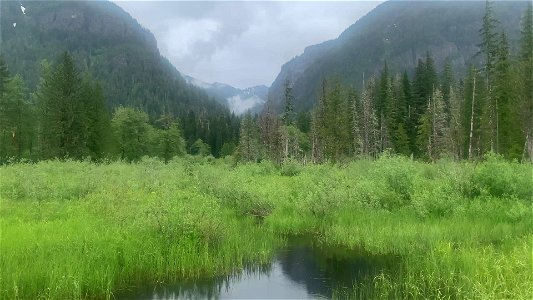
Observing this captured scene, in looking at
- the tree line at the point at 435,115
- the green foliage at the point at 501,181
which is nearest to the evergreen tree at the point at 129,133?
the tree line at the point at 435,115

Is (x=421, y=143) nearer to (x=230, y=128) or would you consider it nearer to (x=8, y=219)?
(x=8, y=219)

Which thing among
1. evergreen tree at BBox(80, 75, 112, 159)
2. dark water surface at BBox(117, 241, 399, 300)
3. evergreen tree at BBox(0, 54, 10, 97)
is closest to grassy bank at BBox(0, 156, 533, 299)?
dark water surface at BBox(117, 241, 399, 300)

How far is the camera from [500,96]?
48.1m

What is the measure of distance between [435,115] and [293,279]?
54220mm

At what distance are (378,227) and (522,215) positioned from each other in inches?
184

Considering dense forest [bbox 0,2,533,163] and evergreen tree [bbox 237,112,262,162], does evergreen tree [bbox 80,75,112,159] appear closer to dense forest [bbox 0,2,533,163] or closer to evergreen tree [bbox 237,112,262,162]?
dense forest [bbox 0,2,533,163]

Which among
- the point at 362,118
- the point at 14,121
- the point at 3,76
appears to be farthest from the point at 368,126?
the point at 3,76

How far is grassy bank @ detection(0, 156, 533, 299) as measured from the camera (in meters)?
9.20

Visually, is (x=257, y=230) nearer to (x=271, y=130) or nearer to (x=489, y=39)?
(x=489, y=39)

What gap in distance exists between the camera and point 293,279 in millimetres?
11375

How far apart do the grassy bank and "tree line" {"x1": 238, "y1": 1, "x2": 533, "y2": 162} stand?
26.0 metres

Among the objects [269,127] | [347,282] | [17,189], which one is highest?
[269,127]

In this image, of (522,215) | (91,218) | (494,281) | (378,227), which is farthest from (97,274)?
(522,215)

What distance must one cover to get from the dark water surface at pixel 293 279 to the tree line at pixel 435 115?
31.2m
